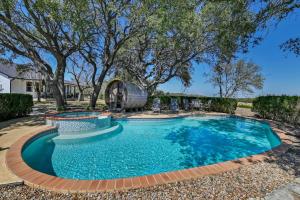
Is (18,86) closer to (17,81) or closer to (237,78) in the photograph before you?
(17,81)

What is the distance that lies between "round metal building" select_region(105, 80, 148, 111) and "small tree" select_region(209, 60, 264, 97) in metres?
17.4

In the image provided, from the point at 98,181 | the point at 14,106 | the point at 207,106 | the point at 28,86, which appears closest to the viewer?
the point at 98,181

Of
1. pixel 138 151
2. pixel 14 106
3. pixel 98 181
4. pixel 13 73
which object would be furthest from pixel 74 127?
pixel 13 73

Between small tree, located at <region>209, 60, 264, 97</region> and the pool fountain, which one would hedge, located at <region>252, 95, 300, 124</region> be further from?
small tree, located at <region>209, 60, 264, 97</region>

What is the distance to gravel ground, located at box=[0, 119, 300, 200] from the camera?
2.59m

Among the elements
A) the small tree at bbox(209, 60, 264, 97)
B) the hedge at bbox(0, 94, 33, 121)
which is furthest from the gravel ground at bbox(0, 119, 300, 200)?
the small tree at bbox(209, 60, 264, 97)

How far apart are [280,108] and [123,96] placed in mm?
10560

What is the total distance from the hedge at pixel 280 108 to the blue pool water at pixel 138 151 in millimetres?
2640

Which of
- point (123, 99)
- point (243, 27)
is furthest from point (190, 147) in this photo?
point (123, 99)

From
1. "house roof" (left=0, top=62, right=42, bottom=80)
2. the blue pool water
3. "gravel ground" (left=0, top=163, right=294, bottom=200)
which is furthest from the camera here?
"house roof" (left=0, top=62, right=42, bottom=80)

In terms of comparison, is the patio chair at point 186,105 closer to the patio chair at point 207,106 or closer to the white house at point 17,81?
the patio chair at point 207,106

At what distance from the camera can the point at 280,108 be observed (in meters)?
10.5

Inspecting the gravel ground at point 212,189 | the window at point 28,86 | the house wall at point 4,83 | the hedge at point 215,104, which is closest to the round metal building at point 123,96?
the hedge at point 215,104

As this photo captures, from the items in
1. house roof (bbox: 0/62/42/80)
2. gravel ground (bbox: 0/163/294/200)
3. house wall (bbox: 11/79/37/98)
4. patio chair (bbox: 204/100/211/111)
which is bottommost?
gravel ground (bbox: 0/163/294/200)
